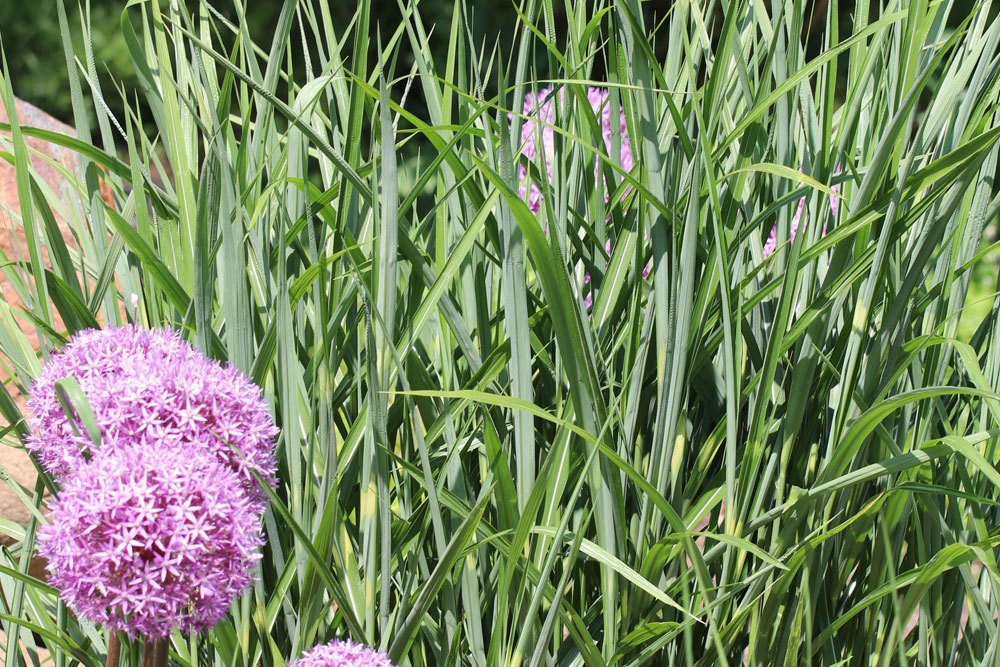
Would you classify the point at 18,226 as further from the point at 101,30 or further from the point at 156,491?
the point at 101,30

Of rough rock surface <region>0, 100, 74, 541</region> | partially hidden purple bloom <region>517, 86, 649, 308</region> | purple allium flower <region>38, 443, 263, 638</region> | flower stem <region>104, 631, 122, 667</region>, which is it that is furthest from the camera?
rough rock surface <region>0, 100, 74, 541</region>

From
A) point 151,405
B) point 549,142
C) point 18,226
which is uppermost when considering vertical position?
point 151,405

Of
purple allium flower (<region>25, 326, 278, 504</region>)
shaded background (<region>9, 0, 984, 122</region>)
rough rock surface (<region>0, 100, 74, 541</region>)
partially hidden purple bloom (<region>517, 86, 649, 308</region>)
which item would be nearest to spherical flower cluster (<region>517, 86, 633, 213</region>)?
partially hidden purple bloom (<region>517, 86, 649, 308</region>)

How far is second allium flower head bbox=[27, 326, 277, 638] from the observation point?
623mm

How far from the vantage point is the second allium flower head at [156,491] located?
62cm

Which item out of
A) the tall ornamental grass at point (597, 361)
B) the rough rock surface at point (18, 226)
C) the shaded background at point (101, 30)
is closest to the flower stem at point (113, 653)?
the tall ornamental grass at point (597, 361)

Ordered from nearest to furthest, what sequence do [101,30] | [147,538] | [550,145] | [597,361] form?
[147,538] → [597,361] → [550,145] → [101,30]

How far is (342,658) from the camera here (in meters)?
0.68

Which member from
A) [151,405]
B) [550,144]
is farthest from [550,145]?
[151,405]

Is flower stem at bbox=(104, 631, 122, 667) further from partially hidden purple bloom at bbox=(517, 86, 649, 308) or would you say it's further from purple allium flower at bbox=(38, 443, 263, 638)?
partially hidden purple bloom at bbox=(517, 86, 649, 308)

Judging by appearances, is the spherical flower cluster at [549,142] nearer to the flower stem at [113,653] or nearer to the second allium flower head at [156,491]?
the second allium flower head at [156,491]

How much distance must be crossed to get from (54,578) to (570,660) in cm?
46

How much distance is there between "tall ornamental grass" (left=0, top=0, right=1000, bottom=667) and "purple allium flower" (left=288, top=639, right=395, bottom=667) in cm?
9

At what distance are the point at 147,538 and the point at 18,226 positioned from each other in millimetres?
1664
